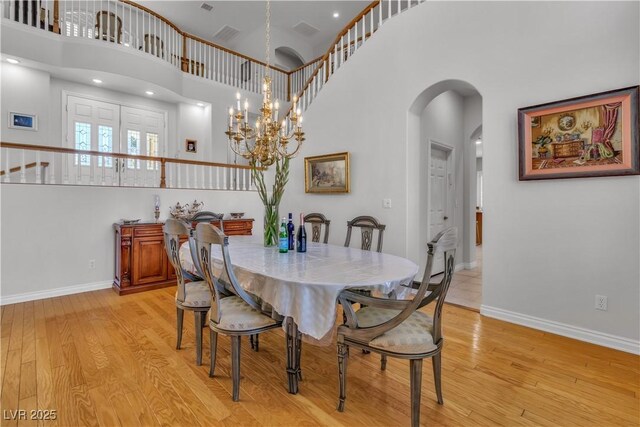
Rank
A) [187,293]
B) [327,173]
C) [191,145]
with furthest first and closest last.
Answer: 1. [191,145]
2. [327,173]
3. [187,293]

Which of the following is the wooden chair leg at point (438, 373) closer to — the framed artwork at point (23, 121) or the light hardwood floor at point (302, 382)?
the light hardwood floor at point (302, 382)

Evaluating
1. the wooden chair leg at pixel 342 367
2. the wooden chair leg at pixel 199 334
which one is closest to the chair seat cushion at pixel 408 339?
the wooden chair leg at pixel 342 367

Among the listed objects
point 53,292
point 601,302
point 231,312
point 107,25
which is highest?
point 107,25

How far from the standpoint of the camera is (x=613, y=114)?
2.47 metres

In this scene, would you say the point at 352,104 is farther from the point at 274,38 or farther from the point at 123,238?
the point at 274,38

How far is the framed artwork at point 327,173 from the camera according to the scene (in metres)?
4.52

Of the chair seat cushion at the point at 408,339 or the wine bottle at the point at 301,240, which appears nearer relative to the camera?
the chair seat cushion at the point at 408,339

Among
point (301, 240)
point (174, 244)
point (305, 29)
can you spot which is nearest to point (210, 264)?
point (174, 244)

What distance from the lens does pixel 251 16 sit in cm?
748

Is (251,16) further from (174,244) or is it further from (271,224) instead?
(174,244)

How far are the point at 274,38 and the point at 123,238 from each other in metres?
6.44

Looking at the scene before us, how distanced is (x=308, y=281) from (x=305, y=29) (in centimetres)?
830

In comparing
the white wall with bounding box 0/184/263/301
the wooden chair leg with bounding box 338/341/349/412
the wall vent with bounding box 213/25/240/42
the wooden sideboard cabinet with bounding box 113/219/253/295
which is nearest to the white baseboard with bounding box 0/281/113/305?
the white wall with bounding box 0/184/263/301

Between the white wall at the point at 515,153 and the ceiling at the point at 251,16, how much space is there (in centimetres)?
381
